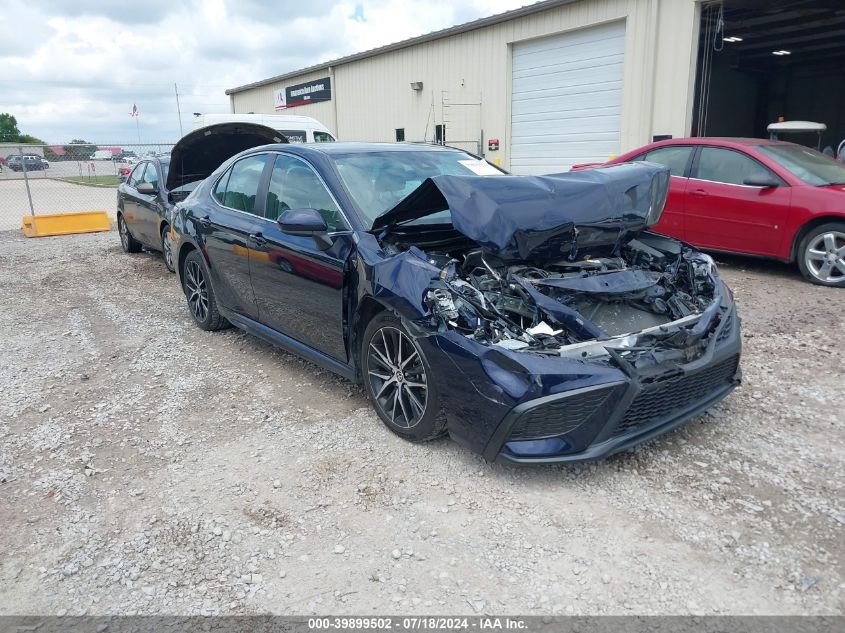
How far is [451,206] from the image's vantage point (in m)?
3.49

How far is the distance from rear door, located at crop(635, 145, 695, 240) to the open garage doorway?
5348 mm

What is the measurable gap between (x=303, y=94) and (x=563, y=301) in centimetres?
2226

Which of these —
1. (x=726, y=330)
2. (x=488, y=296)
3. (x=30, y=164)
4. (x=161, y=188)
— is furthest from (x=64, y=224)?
(x=30, y=164)

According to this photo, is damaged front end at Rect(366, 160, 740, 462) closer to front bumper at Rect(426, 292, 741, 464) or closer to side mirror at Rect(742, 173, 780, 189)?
front bumper at Rect(426, 292, 741, 464)

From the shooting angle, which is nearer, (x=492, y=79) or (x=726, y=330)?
(x=726, y=330)

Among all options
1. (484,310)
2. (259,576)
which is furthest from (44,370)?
(484,310)

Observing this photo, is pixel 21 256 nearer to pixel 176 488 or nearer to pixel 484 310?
pixel 176 488

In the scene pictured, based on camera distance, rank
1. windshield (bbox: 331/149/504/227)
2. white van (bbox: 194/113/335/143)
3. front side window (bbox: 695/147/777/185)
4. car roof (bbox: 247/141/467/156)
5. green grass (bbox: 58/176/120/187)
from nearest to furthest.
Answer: windshield (bbox: 331/149/504/227) → car roof (bbox: 247/141/467/156) → front side window (bbox: 695/147/777/185) → white van (bbox: 194/113/335/143) → green grass (bbox: 58/176/120/187)

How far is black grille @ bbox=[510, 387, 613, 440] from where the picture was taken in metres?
2.86

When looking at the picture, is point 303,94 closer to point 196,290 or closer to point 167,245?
point 167,245

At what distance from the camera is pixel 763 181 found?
698cm

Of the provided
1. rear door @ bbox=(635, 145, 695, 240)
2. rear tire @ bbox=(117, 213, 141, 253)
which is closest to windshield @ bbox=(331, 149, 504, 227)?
rear door @ bbox=(635, 145, 695, 240)

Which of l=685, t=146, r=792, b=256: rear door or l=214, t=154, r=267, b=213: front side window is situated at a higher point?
l=214, t=154, r=267, b=213: front side window

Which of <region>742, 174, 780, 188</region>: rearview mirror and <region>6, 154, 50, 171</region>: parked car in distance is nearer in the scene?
<region>742, 174, 780, 188</region>: rearview mirror
